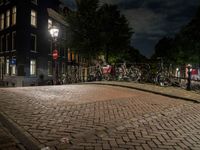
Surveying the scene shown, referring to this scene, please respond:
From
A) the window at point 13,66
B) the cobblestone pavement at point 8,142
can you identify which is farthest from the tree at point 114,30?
the cobblestone pavement at point 8,142

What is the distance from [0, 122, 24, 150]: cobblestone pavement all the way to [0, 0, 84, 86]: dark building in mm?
23401

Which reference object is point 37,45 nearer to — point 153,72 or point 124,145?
point 153,72

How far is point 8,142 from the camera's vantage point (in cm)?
434

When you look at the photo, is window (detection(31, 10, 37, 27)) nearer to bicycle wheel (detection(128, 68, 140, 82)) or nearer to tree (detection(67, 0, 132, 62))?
tree (detection(67, 0, 132, 62))

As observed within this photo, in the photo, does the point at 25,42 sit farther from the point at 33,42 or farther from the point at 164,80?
the point at 164,80

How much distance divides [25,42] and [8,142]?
85.7ft

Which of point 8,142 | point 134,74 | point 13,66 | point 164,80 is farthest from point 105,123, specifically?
point 13,66

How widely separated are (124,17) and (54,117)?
29.1 m

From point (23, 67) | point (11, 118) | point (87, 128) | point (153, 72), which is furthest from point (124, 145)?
point (23, 67)

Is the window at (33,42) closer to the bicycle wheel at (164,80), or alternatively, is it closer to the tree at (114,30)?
the tree at (114,30)

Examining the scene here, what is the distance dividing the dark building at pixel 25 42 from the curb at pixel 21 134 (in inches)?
885

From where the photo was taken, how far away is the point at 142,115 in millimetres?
6910

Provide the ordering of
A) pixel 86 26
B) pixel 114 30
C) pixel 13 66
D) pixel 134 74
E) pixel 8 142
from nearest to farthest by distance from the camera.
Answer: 1. pixel 8 142
2. pixel 134 74
3. pixel 13 66
4. pixel 86 26
5. pixel 114 30

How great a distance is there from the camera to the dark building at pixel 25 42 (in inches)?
1131
